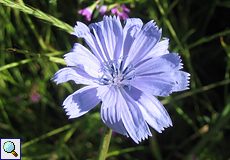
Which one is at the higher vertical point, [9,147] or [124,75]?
[124,75]

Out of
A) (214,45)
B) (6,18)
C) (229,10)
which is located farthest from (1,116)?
(229,10)

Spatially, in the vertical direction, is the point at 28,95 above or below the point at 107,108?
above

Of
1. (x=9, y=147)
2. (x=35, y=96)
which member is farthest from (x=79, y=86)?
(x=9, y=147)

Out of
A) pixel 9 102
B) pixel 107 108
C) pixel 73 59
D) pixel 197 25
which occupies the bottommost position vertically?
pixel 107 108

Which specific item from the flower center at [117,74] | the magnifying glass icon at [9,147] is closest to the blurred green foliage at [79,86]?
the magnifying glass icon at [9,147]

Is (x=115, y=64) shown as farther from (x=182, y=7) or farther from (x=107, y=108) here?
(x=182, y=7)

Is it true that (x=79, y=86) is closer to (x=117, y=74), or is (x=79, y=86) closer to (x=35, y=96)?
(x=35, y=96)
